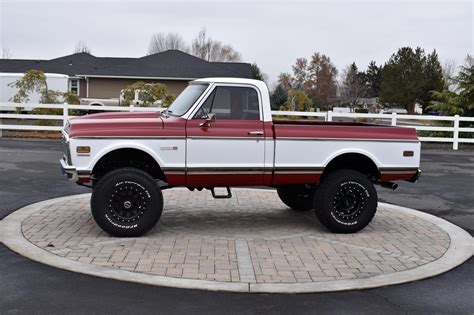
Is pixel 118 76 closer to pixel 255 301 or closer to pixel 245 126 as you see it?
pixel 245 126

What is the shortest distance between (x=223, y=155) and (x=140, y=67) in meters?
36.6

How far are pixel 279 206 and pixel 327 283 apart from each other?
13.5 ft

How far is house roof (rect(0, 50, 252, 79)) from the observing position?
4184cm

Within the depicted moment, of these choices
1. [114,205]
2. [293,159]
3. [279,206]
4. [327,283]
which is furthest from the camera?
[279,206]

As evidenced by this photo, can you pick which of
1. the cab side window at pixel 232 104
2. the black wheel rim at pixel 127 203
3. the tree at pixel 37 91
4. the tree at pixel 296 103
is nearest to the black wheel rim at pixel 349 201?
the cab side window at pixel 232 104

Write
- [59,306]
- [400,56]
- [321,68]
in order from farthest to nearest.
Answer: [321,68], [400,56], [59,306]

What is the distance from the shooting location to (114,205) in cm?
729

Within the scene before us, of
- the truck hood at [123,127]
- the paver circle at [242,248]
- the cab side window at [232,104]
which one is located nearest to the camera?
the paver circle at [242,248]

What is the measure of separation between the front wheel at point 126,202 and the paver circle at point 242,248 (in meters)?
0.17

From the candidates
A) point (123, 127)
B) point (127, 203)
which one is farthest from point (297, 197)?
point (123, 127)

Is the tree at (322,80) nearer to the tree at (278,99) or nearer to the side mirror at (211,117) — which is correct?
the tree at (278,99)

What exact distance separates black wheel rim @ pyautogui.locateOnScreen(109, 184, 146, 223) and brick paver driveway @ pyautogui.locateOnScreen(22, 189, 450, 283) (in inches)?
11.6

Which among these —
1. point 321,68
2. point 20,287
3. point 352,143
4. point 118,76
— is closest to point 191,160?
point 352,143

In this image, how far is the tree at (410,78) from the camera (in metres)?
59.4
